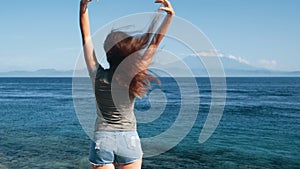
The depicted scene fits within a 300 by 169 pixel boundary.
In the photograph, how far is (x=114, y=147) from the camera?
9.81 ft

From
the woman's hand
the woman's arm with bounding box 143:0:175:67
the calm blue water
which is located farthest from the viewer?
the calm blue water

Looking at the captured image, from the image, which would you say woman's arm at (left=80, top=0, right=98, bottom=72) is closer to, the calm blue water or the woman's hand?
the woman's hand

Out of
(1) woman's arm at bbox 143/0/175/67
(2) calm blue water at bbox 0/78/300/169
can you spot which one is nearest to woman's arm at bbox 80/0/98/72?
(1) woman's arm at bbox 143/0/175/67

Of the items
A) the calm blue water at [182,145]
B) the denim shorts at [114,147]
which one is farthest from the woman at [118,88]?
the calm blue water at [182,145]

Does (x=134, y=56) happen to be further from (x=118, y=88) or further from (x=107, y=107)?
(x=107, y=107)

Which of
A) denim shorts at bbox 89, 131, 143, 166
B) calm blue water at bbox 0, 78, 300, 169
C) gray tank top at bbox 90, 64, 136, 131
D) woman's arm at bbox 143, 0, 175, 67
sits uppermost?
woman's arm at bbox 143, 0, 175, 67

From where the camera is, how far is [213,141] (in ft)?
74.9

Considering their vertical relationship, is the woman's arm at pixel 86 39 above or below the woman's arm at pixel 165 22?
below

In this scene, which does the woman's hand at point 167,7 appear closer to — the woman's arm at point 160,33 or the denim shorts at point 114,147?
the woman's arm at point 160,33

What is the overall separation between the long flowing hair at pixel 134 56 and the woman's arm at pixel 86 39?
0.48 ft

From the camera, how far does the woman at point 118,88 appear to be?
2875 millimetres

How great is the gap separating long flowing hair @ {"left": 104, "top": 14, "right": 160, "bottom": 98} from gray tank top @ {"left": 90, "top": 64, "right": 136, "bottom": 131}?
0.11 metres

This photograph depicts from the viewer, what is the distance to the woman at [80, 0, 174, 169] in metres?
2.88

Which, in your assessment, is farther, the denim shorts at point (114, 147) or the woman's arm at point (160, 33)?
the denim shorts at point (114, 147)
